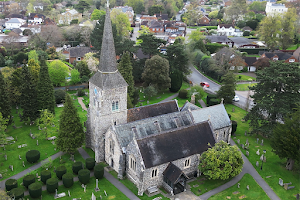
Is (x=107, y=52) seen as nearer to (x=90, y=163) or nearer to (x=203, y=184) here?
(x=90, y=163)

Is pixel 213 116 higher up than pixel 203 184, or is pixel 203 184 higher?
pixel 213 116

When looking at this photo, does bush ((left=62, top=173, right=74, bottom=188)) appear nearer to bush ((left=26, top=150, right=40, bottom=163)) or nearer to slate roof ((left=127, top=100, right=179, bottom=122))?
bush ((left=26, top=150, right=40, bottom=163))

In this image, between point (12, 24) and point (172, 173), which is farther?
point (12, 24)

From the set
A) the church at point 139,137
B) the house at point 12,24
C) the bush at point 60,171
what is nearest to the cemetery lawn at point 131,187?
the church at point 139,137

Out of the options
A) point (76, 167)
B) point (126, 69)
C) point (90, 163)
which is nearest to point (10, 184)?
point (76, 167)

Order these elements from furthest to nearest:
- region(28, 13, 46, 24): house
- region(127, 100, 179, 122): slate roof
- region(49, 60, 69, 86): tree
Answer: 1. region(28, 13, 46, 24): house
2. region(49, 60, 69, 86): tree
3. region(127, 100, 179, 122): slate roof

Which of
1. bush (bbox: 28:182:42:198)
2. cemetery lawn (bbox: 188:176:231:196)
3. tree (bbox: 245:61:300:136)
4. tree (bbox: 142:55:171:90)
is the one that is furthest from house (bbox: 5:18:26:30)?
cemetery lawn (bbox: 188:176:231:196)

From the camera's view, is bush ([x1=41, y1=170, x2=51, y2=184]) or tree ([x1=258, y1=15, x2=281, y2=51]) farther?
tree ([x1=258, y1=15, x2=281, y2=51])

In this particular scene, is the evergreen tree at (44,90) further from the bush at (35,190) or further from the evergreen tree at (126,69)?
the bush at (35,190)
